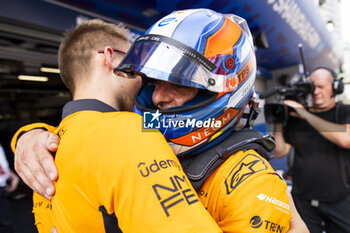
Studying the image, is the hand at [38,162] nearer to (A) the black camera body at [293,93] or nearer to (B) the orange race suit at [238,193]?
(B) the orange race suit at [238,193]

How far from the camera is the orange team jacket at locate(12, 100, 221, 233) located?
0.52m

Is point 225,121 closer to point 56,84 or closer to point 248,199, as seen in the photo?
point 248,199

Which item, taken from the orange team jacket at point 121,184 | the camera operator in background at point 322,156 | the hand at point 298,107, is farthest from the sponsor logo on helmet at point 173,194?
the hand at point 298,107

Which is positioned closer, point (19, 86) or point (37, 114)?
point (19, 86)

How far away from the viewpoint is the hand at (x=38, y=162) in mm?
716

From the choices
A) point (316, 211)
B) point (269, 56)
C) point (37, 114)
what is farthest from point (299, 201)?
point (37, 114)

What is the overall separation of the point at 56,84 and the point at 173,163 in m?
4.40

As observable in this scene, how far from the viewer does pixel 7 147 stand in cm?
435

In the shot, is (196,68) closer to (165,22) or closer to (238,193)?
(165,22)

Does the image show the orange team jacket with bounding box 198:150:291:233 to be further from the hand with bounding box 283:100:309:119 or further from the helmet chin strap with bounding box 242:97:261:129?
the hand with bounding box 283:100:309:119

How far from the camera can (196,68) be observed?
790 mm

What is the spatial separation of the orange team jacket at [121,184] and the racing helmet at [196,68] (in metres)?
0.17

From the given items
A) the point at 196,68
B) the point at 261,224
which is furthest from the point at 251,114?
the point at 261,224

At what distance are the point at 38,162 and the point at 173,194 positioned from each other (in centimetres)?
56
